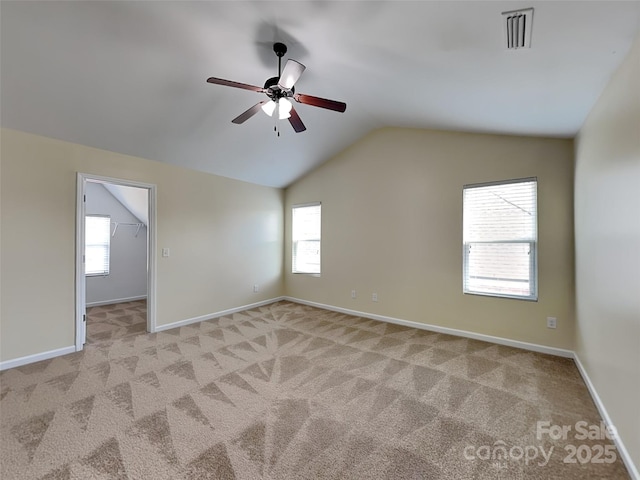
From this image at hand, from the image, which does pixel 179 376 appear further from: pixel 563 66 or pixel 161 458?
pixel 563 66

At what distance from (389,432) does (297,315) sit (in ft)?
9.60

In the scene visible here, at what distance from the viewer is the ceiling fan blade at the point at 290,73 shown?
1.83m

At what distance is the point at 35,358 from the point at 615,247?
17.1 ft

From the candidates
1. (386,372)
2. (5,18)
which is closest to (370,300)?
(386,372)

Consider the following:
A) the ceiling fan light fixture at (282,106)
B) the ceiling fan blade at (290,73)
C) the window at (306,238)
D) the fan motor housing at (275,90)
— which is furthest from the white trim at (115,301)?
the ceiling fan blade at (290,73)

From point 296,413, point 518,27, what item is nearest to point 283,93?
point 518,27

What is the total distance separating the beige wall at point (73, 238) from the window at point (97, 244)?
263 cm

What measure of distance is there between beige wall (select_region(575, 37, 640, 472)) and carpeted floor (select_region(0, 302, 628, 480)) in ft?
1.07

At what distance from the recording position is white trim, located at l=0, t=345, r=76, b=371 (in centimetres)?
277

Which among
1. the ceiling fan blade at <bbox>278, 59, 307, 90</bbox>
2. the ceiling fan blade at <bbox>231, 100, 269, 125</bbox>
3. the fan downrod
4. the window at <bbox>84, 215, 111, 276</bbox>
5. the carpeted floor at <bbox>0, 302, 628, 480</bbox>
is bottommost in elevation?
the carpeted floor at <bbox>0, 302, 628, 480</bbox>

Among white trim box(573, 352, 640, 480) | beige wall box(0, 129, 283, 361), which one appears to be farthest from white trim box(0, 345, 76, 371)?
white trim box(573, 352, 640, 480)

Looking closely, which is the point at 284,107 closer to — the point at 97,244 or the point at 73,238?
the point at 73,238

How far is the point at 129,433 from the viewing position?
6.06 ft

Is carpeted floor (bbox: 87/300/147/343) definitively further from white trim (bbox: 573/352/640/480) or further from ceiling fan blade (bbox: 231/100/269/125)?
white trim (bbox: 573/352/640/480)
